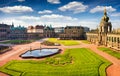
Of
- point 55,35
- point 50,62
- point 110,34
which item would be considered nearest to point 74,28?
point 55,35

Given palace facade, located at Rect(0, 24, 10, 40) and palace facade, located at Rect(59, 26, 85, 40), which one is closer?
palace facade, located at Rect(0, 24, 10, 40)

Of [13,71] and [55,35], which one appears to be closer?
[13,71]

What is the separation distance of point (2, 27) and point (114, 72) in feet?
420

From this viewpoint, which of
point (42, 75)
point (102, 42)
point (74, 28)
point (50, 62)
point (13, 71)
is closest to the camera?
point (42, 75)

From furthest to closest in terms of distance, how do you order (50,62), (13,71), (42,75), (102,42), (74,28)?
(74,28) < (102,42) < (50,62) < (13,71) < (42,75)

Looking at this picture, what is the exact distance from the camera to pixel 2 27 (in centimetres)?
14538

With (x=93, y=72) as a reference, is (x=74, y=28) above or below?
above

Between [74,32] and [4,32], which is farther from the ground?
[4,32]

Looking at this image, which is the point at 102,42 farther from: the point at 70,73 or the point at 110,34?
the point at 70,73

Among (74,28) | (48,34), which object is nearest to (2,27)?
(48,34)

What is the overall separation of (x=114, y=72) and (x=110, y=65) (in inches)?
240

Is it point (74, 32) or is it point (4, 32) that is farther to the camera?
point (4, 32)

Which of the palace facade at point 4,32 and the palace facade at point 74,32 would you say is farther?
the palace facade at point 74,32

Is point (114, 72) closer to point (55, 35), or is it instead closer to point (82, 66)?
point (82, 66)
